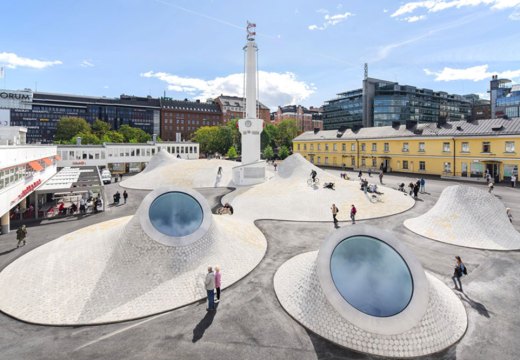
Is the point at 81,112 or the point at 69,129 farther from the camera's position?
the point at 81,112

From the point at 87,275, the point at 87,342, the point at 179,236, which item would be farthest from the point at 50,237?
the point at 87,342

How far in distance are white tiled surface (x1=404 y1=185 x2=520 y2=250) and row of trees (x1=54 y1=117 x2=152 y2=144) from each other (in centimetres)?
8953

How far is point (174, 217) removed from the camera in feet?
50.8

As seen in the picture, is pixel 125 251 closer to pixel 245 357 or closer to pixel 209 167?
pixel 245 357

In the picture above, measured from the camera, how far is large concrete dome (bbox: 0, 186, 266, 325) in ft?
38.6

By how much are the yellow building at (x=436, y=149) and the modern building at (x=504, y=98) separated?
98.8m

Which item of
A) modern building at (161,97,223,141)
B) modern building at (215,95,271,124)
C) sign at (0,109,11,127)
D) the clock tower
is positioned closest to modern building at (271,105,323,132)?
modern building at (215,95,271,124)

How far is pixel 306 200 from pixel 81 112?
137379 mm

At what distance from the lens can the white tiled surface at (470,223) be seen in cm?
1845

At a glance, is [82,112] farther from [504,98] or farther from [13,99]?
[504,98]

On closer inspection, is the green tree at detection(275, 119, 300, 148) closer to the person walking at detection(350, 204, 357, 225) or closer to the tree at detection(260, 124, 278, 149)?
the tree at detection(260, 124, 278, 149)

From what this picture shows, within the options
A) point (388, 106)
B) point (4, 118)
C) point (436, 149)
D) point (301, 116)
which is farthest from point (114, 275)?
point (301, 116)

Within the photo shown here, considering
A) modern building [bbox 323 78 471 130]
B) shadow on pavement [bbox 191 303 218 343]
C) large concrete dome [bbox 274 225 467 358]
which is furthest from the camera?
modern building [bbox 323 78 471 130]

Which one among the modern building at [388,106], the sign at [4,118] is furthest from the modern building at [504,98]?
the sign at [4,118]
